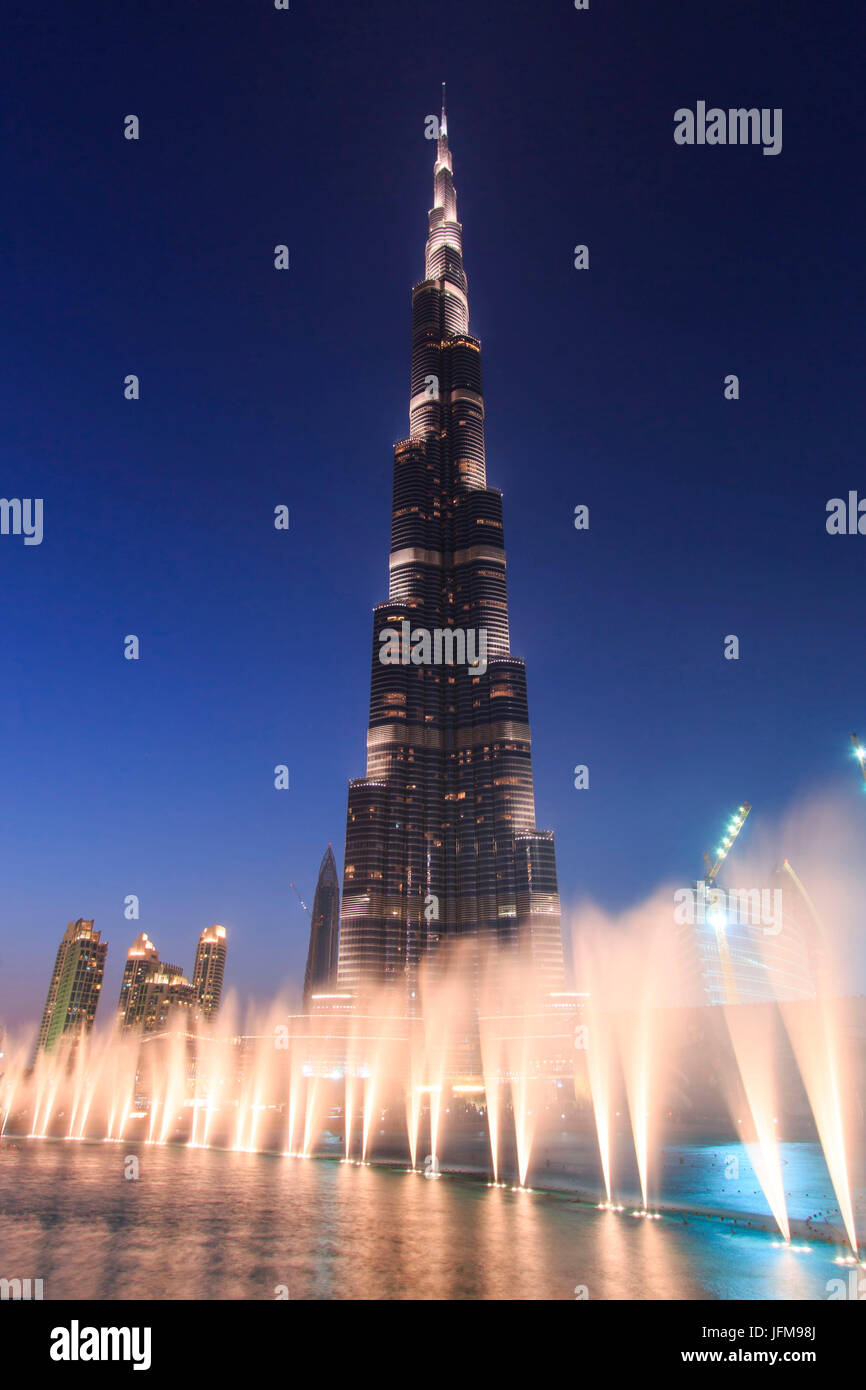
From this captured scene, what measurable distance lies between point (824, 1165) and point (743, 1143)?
1216 inches

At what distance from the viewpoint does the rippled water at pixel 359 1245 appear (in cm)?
2900

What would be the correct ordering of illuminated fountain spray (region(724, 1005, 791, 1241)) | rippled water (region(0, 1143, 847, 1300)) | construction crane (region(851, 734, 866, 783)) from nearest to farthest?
rippled water (region(0, 1143, 847, 1300)), construction crane (region(851, 734, 866, 783)), illuminated fountain spray (region(724, 1005, 791, 1241))

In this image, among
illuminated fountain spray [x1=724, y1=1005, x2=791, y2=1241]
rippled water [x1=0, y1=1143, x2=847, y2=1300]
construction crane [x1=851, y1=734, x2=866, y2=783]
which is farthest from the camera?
illuminated fountain spray [x1=724, y1=1005, x2=791, y2=1241]

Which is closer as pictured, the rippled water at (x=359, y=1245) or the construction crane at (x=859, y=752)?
the rippled water at (x=359, y=1245)

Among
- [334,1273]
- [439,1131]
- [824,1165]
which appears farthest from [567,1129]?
[334,1273]

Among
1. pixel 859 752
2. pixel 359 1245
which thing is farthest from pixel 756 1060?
pixel 359 1245

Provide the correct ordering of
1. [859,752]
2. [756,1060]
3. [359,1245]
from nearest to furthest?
[359,1245] → [859,752] → [756,1060]

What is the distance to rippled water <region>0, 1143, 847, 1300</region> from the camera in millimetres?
29000

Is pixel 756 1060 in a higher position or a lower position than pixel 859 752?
lower

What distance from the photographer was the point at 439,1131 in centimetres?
11725

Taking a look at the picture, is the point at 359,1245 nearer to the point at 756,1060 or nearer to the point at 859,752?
the point at 859,752

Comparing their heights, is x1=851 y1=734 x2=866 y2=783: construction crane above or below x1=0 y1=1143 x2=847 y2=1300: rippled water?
above

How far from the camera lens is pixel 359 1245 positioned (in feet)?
115

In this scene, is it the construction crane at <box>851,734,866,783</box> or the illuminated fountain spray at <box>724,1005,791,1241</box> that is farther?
the illuminated fountain spray at <box>724,1005,791,1241</box>
